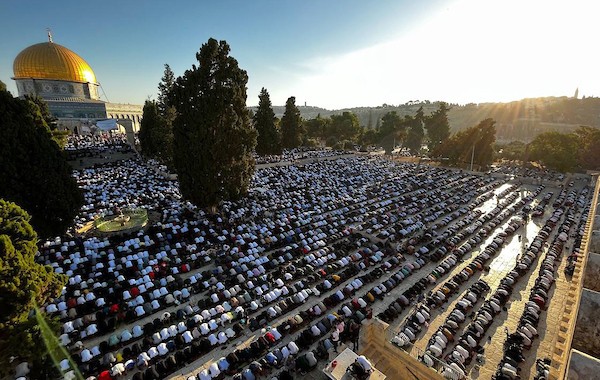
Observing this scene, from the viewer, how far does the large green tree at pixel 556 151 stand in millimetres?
43594

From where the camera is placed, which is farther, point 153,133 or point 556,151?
point 556,151

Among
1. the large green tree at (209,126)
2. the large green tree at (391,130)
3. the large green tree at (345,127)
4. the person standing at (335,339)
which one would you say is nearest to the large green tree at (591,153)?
the large green tree at (391,130)

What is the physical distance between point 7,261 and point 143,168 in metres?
35.8

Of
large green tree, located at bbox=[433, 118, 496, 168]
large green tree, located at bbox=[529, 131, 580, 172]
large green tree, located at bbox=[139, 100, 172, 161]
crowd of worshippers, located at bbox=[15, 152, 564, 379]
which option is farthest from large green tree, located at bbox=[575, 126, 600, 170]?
large green tree, located at bbox=[139, 100, 172, 161]

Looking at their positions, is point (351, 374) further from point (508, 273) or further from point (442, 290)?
point (508, 273)

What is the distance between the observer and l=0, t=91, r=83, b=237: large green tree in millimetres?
16859

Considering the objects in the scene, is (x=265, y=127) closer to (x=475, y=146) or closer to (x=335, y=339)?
(x=475, y=146)

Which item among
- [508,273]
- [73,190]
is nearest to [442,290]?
[508,273]

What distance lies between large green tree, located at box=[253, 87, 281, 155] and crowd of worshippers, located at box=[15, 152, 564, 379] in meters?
17.7

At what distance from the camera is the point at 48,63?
59.0 metres

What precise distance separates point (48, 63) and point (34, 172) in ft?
198

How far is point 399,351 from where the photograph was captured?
1010 centimetres

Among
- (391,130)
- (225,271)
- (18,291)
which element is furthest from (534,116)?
(18,291)

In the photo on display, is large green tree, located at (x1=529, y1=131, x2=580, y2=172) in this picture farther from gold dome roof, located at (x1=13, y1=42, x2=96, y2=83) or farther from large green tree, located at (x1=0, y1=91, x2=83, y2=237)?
gold dome roof, located at (x1=13, y1=42, x2=96, y2=83)
